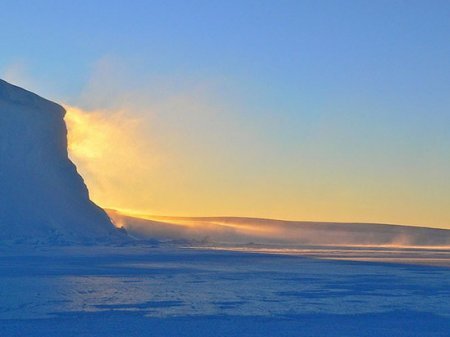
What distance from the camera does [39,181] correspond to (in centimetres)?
4531

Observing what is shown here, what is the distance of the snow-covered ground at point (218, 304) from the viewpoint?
11.0 m

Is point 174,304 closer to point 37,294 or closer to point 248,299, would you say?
point 248,299

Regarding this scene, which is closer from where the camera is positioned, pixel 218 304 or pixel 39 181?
pixel 218 304

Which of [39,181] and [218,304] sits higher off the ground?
[39,181]

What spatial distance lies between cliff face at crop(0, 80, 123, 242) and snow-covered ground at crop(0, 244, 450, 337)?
69.8 ft

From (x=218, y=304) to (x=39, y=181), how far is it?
33.5 m

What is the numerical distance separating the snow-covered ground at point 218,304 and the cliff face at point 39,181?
21.3m

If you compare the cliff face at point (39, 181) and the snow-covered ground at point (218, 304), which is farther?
the cliff face at point (39, 181)

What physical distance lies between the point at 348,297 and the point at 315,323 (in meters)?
3.74

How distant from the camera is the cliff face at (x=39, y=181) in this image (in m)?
42.3

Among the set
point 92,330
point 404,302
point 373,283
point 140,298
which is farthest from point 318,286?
point 92,330

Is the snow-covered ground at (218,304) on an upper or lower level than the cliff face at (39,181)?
lower

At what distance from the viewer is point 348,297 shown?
599 inches

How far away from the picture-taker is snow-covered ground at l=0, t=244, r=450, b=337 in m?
11.0
